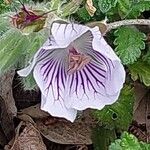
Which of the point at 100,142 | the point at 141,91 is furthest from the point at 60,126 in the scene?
the point at 141,91

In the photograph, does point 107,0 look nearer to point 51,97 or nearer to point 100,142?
point 51,97

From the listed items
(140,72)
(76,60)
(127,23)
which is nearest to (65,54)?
(76,60)

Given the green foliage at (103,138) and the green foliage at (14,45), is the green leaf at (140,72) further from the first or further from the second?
the green foliage at (14,45)

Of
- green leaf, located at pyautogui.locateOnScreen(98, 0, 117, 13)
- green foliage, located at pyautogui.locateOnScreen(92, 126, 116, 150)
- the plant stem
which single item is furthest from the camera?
green foliage, located at pyautogui.locateOnScreen(92, 126, 116, 150)

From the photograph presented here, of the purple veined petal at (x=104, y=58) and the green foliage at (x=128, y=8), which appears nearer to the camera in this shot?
the purple veined petal at (x=104, y=58)

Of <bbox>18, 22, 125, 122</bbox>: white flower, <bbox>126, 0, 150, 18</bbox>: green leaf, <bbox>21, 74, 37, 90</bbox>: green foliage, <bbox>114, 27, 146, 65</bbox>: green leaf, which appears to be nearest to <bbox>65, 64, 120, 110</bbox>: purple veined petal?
<bbox>18, 22, 125, 122</bbox>: white flower

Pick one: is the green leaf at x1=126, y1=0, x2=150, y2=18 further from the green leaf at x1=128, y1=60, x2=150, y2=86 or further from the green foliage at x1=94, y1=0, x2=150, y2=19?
the green leaf at x1=128, y1=60, x2=150, y2=86

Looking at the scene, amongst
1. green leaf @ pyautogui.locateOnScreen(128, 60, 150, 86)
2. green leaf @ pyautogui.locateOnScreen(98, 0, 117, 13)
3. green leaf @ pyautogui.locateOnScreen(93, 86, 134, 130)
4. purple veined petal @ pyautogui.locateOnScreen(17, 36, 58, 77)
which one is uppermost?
purple veined petal @ pyautogui.locateOnScreen(17, 36, 58, 77)

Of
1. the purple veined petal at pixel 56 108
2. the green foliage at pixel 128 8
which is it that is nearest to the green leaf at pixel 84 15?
the green foliage at pixel 128 8

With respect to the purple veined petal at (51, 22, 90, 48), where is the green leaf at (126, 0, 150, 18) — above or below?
below
